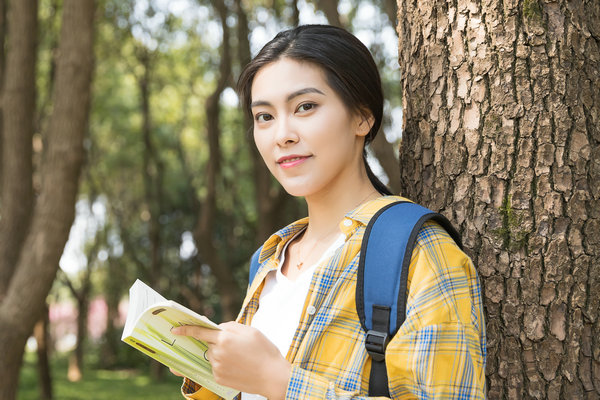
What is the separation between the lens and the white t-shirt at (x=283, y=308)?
6.66 ft

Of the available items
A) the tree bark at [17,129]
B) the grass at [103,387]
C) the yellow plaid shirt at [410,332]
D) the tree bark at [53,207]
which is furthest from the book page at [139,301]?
the grass at [103,387]

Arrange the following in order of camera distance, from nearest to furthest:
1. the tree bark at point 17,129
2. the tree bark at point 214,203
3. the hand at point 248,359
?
the hand at point 248,359
the tree bark at point 17,129
the tree bark at point 214,203

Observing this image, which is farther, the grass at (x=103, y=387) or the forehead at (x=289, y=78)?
the grass at (x=103, y=387)

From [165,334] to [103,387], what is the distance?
1450 cm

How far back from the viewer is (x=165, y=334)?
1771mm

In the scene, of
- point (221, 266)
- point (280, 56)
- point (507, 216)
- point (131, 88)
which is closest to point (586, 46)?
point (507, 216)

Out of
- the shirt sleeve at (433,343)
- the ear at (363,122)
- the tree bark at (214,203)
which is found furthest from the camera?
the tree bark at (214,203)

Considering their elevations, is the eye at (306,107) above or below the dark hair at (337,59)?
below

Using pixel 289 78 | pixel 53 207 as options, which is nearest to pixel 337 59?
pixel 289 78

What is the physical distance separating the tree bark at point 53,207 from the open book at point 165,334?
12.9 feet

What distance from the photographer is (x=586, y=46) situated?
2.14 meters

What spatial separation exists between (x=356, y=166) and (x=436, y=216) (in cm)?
47

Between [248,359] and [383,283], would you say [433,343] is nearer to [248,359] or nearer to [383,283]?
[383,283]

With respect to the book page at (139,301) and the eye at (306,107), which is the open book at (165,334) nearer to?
the book page at (139,301)
